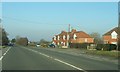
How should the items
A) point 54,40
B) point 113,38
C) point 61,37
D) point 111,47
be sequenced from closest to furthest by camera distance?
point 111,47 → point 113,38 → point 61,37 → point 54,40

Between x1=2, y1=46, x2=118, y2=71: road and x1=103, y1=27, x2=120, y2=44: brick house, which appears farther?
x1=103, y1=27, x2=120, y2=44: brick house

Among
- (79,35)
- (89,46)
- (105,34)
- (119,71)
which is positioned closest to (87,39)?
(79,35)

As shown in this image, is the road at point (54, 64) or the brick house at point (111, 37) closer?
the road at point (54, 64)

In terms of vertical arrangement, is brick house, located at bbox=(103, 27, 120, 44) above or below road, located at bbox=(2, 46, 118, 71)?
above

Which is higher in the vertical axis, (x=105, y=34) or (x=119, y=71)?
(x=105, y=34)

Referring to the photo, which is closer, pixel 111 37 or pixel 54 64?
pixel 54 64

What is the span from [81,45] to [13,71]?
215ft

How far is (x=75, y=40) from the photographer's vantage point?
121 m

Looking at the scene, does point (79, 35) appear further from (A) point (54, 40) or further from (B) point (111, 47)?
(B) point (111, 47)

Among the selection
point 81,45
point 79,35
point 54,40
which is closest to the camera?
point 81,45

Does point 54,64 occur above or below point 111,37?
below

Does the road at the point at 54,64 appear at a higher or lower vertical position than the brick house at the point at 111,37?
lower

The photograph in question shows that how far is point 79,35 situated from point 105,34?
76.7 feet

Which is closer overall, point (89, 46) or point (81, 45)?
point (89, 46)
